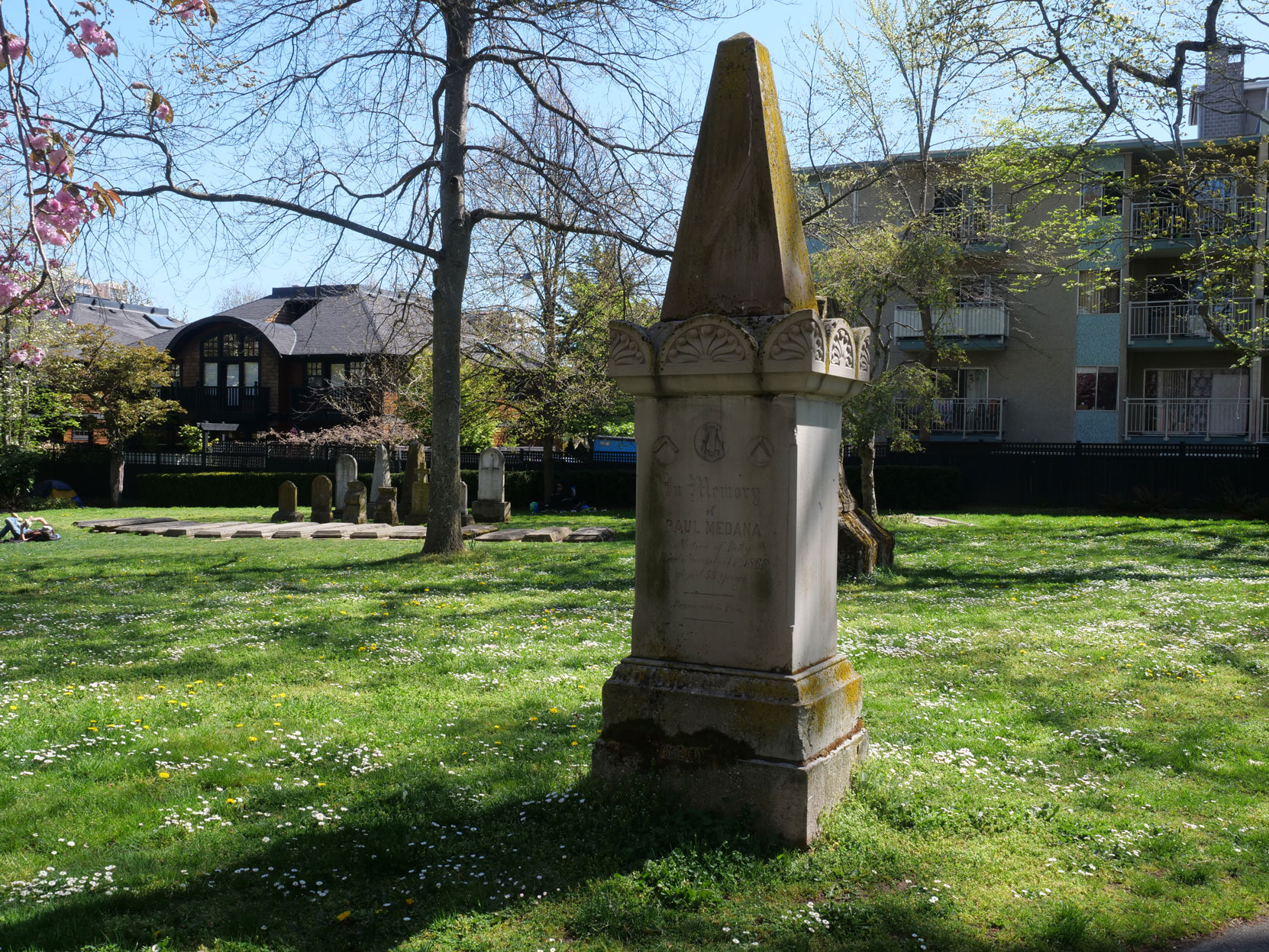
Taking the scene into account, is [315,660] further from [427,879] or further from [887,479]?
[887,479]

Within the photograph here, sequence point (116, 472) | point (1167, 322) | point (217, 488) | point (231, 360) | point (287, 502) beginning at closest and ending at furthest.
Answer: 1. point (287, 502)
2. point (1167, 322)
3. point (217, 488)
4. point (116, 472)
5. point (231, 360)

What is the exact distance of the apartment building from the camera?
28.9 metres

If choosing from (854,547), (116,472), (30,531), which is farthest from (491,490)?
(116,472)

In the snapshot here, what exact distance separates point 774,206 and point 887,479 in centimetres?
2209

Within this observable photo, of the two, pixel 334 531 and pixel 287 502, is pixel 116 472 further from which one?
pixel 334 531

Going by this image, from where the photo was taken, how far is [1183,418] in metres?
30.2

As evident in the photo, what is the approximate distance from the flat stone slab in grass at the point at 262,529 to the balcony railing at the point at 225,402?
25879 mm

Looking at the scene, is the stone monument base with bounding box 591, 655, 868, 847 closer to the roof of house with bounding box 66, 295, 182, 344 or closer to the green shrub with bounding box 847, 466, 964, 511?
the green shrub with bounding box 847, 466, 964, 511

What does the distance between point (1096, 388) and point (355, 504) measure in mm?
22580

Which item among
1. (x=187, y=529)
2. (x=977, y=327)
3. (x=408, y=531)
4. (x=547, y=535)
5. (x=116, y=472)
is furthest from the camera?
(x=116, y=472)

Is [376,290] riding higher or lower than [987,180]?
lower

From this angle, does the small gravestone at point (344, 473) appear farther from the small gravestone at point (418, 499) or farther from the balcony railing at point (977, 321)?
the balcony railing at point (977, 321)

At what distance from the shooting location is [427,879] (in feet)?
13.5

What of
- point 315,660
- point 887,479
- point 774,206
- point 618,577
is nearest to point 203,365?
point 887,479
